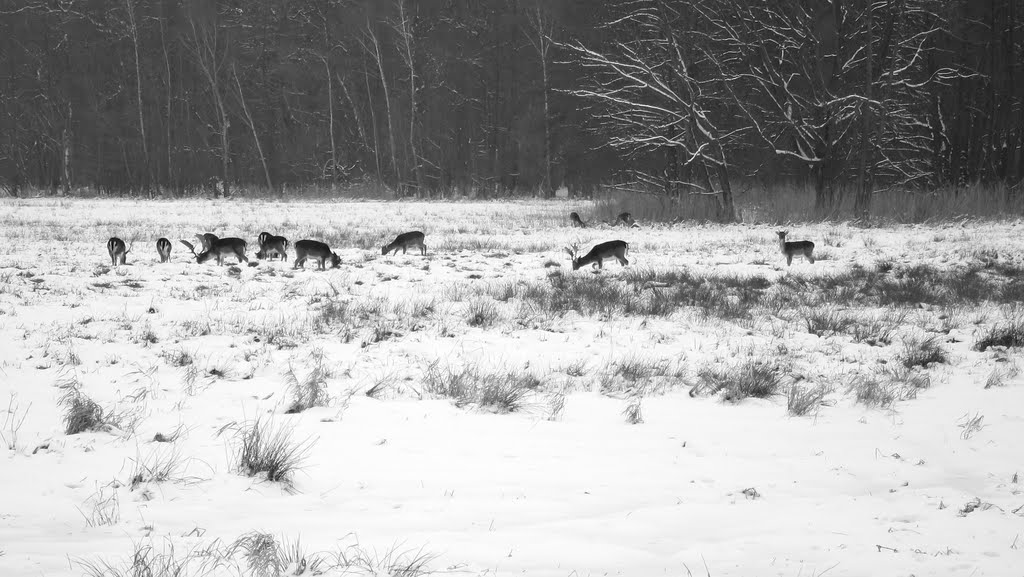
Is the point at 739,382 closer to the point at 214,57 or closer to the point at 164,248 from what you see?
the point at 164,248

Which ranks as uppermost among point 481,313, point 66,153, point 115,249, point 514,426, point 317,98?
point 317,98

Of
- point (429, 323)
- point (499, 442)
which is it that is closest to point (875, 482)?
point (499, 442)

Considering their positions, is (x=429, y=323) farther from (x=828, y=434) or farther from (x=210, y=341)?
(x=828, y=434)

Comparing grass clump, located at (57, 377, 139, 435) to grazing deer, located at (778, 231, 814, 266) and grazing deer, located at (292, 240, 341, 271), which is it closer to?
grazing deer, located at (292, 240, 341, 271)

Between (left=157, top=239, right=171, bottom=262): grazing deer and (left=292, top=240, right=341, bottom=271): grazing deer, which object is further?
(left=157, top=239, right=171, bottom=262): grazing deer

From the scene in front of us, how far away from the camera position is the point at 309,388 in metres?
5.33

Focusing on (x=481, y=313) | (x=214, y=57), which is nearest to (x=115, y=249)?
(x=481, y=313)

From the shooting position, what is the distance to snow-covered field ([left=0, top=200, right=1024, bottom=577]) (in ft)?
10.4

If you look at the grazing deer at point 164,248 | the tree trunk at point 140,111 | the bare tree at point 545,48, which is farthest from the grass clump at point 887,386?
the tree trunk at point 140,111

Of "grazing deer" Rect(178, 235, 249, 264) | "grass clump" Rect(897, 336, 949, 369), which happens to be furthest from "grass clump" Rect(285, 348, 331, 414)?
"grazing deer" Rect(178, 235, 249, 264)

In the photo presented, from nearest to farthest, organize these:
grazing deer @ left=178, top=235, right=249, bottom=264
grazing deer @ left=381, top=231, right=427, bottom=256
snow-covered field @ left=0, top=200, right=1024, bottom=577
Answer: snow-covered field @ left=0, top=200, right=1024, bottom=577 → grazing deer @ left=178, top=235, right=249, bottom=264 → grazing deer @ left=381, top=231, right=427, bottom=256

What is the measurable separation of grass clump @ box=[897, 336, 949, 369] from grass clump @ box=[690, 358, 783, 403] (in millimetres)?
1395

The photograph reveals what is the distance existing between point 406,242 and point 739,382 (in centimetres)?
941

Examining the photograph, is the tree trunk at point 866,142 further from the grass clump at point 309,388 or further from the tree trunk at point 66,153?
the tree trunk at point 66,153
